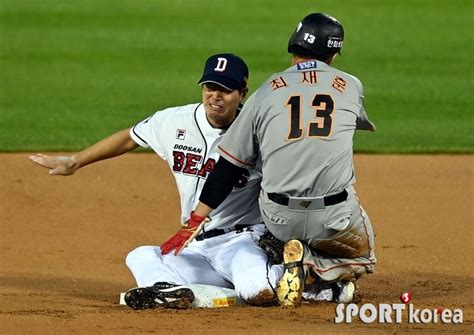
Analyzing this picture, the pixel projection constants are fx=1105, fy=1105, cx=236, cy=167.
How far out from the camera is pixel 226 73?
6.29 metres

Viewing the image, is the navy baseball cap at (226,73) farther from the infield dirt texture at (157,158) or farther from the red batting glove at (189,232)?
the infield dirt texture at (157,158)

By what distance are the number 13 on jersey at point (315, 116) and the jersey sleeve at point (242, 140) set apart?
22 centimetres

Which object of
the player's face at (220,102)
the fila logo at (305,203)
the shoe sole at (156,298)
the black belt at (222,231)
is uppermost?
the player's face at (220,102)

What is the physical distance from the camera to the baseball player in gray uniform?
5.87 metres

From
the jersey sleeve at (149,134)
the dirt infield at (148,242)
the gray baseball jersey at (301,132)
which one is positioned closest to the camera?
the dirt infield at (148,242)

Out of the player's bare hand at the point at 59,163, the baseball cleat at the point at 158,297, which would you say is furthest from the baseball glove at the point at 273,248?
the player's bare hand at the point at 59,163

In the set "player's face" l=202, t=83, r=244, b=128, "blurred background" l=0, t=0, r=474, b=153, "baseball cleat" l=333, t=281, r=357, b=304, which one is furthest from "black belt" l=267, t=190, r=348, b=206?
"blurred background" l=0, t=0, r=474, b=153

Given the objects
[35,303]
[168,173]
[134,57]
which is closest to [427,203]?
[168,173]

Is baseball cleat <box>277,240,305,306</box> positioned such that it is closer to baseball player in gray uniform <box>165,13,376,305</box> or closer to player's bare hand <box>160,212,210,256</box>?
baseball player in gray uniform <box>165,13,376,305</box>

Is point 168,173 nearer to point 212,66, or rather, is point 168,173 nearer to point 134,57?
point 212,66

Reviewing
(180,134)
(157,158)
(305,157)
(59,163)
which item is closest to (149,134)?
(180,134)

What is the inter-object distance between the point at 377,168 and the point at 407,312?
4.78 metres

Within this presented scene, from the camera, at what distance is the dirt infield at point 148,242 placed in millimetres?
5516

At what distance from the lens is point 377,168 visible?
10.5 meters
